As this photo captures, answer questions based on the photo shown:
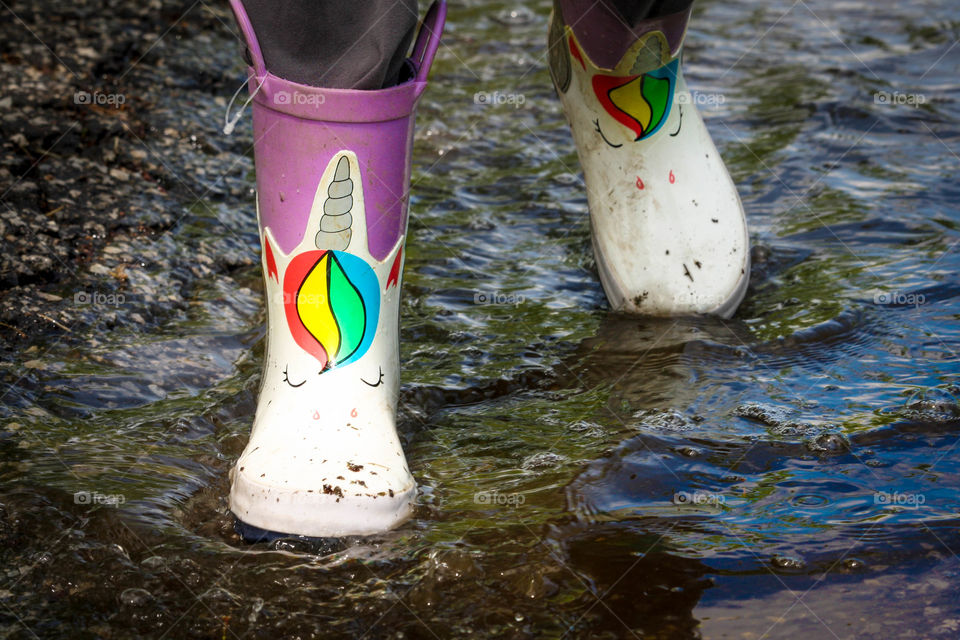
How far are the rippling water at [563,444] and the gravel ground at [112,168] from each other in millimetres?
77

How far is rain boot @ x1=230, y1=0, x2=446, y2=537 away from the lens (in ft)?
4.44

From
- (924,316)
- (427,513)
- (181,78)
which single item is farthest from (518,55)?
(427,513)

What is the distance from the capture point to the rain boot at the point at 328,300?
135 centimetres

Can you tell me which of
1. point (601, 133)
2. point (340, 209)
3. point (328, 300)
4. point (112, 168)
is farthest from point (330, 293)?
point (112, 168)

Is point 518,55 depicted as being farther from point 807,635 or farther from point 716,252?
point 807,635

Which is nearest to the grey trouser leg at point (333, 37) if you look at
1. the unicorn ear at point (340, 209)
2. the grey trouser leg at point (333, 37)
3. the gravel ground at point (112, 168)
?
the grey trouser leg at point (333, 37)

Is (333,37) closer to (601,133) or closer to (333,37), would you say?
(333,37)

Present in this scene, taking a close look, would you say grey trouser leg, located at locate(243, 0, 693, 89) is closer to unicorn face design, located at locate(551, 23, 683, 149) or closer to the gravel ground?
unicorn face design, located at locate(551, 23, 683, 149)

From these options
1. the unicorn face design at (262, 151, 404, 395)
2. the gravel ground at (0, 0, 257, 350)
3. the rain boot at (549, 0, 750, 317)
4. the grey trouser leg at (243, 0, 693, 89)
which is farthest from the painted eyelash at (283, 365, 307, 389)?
the rain boot at (549, 0, 750, 317)

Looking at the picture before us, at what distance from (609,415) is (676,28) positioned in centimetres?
70

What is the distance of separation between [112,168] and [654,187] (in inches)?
51.4

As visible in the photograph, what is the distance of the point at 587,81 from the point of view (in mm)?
1939

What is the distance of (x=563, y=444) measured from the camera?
1.59 metres

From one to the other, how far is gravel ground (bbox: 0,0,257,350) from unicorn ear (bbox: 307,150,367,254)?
70cm
